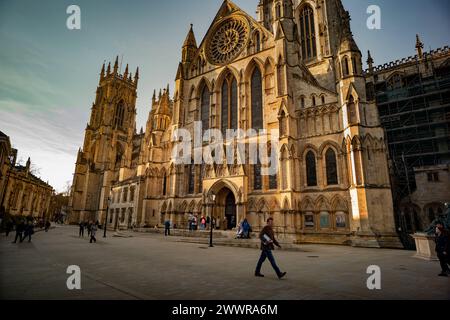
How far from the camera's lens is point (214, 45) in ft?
101

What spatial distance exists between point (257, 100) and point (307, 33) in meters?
18.3

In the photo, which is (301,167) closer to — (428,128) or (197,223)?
(197,223)

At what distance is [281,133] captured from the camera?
2127 cm

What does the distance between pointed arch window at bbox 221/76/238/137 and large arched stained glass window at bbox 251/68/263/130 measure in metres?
2.28

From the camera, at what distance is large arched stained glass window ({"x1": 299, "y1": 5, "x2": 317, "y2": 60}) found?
114ft

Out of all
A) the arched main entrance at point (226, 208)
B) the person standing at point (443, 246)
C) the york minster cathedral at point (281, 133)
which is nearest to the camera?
Answer: the person standing at point (443, 246)

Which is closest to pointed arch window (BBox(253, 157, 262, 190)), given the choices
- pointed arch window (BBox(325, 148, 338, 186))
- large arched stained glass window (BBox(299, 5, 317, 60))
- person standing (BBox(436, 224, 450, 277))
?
pointed arch window (BBox(325, 148, 338, 186))

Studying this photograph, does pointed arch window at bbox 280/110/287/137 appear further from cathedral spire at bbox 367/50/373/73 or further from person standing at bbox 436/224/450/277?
cathedral spire at bbox 367/50/373/73

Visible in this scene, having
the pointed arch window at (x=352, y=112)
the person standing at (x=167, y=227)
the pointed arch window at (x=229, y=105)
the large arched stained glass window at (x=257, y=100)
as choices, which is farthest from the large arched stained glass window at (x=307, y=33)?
the person standing at (x=167, y=227)

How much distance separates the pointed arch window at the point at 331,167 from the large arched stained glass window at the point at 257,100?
23.2ft

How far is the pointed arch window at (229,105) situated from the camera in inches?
1048

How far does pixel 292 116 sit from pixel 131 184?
2636 centimetres

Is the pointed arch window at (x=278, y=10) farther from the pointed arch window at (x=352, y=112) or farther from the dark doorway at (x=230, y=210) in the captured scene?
the dark doorway at (x=230, y=210)
